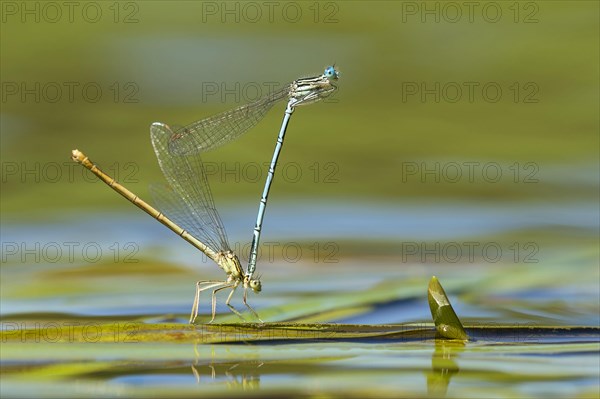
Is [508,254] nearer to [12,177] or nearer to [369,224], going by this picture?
[369,224]

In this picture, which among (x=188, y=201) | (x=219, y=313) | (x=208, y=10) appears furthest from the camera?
(x=208, y=10)

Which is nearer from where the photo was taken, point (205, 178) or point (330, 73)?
point (330, 73)

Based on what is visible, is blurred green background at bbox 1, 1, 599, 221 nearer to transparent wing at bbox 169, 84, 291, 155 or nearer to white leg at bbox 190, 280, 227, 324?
transparent wing at bbox 169, 84, 291, 155

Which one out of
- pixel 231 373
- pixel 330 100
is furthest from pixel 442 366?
pixel 330 100

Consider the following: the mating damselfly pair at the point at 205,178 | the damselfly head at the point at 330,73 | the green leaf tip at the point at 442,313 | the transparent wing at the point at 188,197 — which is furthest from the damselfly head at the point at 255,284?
the green leaf tip at the point at 442,313

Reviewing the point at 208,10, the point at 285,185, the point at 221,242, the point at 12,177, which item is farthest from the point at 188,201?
the point at 208,10

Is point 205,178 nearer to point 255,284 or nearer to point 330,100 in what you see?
point 255,284
